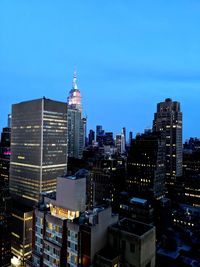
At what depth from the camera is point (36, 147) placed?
448ft

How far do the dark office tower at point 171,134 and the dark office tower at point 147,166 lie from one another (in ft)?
68.0

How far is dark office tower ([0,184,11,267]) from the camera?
301 ft

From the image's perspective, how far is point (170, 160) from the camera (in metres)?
165

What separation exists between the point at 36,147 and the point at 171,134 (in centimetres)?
9171

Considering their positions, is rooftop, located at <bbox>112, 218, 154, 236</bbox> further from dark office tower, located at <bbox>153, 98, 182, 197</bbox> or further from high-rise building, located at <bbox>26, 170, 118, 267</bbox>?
dark office tower, located at <bbox>153, 98, 182, 197</bbox>

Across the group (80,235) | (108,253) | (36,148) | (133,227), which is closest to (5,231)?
(36,148)

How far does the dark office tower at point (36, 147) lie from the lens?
134 meters

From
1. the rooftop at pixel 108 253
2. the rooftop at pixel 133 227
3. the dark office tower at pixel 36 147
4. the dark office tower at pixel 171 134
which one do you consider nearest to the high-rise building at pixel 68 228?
the rooftop at pixel 108 253

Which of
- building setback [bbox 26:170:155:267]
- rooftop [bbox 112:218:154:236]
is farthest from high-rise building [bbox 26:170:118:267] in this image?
rooftop [bbox 112:218:154:236]

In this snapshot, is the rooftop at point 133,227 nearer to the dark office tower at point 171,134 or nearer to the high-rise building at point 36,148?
the high-rise building at point 36,148

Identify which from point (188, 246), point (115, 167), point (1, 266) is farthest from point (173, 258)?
point (115, 167)

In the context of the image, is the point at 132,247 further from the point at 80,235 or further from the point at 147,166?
the point at 147,166

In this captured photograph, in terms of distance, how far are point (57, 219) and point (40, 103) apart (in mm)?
99149

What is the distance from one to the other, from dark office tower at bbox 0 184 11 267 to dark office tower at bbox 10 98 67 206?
32.9 meters
